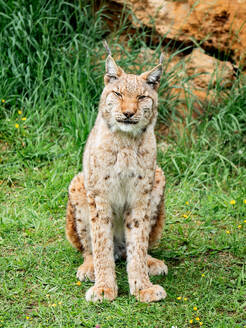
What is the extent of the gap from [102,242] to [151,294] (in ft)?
1.88

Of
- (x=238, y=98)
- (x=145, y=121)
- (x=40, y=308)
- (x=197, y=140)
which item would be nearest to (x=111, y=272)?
(x=40, y=308)

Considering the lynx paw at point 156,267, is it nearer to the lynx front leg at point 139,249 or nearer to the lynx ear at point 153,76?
the lynx front leg at point 139,249

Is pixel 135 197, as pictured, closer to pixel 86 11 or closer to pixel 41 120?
pixel 41 120

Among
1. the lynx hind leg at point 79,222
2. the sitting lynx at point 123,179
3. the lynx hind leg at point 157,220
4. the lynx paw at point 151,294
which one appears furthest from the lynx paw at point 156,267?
the lynx hind leg at point 79,222

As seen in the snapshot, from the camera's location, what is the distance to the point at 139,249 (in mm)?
4520

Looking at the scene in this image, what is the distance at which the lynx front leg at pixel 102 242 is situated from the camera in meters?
4.46

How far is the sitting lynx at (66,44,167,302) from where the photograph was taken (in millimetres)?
4406

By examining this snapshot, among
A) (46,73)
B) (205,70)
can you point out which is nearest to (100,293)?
(46,73)

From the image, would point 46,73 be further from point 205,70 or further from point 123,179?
point 123,179

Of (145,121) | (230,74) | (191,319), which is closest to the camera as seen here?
(191,319)

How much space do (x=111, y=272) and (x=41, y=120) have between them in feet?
9.90

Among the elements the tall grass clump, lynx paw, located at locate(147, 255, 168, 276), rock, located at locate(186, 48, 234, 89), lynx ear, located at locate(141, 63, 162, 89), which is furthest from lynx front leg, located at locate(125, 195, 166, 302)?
rock, located at locate(186, 48, 234, 89)

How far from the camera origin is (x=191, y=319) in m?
4.13

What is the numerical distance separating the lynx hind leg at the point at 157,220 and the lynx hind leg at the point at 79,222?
1.82 ft
